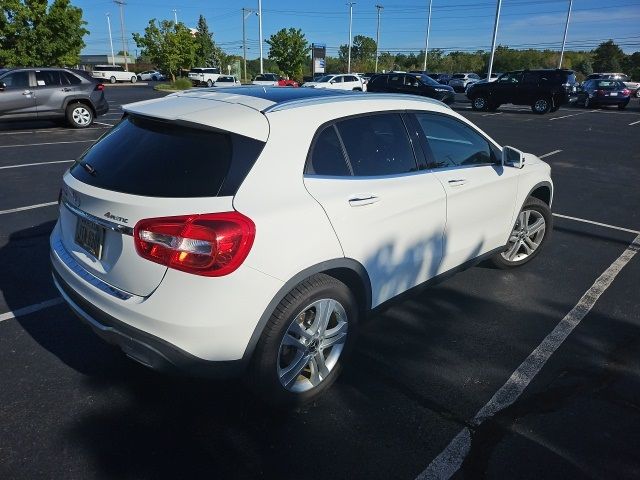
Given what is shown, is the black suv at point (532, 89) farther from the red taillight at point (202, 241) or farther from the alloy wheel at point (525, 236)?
the red taillight at point (202, 241)

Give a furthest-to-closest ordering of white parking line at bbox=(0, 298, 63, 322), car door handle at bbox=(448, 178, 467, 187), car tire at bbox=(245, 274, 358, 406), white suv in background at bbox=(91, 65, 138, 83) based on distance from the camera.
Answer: white suv in background at bbox=(91, 65, 138, 83), white parking line at bbox=(0, 298, 63, 322), car door handle at bbox=(448, 178, 467, 187), car tire at bbox=(245, 274, 358, 406)

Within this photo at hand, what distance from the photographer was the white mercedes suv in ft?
7.02

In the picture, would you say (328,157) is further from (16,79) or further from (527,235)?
(16,79)

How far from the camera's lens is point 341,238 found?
2.52 m

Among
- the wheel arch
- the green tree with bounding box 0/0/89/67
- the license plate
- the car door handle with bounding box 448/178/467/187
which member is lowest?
the wheel arch

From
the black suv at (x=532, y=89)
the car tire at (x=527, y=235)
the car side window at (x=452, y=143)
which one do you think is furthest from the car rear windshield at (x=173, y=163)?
the black suv at (x=532, y=89)

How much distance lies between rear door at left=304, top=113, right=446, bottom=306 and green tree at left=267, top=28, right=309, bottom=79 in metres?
53.3

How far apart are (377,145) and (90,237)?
5.80 feet

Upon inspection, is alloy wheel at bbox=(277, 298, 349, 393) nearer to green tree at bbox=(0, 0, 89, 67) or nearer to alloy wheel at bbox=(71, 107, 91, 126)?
alloy wheel at bbox=(71, 107, 91, 126)

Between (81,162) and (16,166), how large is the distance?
22.9ft

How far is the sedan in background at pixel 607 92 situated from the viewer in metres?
24.7

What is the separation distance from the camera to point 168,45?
4959 cm

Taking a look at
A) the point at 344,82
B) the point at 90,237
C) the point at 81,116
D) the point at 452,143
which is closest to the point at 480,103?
the point at 344,82

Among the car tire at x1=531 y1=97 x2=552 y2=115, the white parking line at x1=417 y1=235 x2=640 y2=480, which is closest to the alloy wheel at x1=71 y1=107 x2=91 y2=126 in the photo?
the white parking line at x1=417 y1=235 x2=640 y2=480
